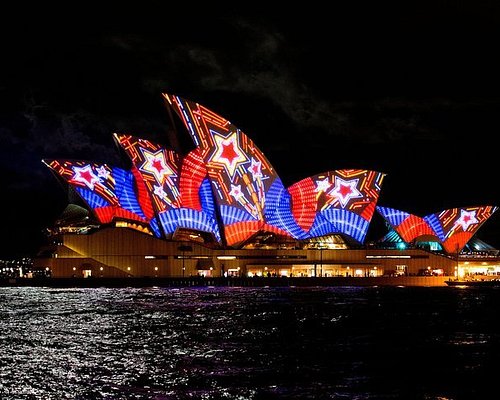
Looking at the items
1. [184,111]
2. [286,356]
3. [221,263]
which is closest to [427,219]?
[221,263]

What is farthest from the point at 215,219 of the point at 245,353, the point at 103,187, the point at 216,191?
the point at 245,353

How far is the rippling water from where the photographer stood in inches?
771

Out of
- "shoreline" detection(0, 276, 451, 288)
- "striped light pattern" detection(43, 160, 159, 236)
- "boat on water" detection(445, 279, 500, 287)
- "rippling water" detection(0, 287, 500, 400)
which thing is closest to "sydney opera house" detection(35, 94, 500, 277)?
"striped light pattern" detection(43, 160, 159, 236)

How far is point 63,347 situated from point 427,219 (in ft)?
226

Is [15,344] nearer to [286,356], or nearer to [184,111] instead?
[286,356]

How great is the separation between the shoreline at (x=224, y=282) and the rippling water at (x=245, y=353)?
103ft

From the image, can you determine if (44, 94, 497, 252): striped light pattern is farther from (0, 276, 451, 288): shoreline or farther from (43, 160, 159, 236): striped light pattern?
(0, 276, 451, 288): shoreline

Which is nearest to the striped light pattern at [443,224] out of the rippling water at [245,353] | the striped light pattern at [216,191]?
the striped light pattern at [216,191]

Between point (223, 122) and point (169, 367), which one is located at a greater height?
point (223, 122)

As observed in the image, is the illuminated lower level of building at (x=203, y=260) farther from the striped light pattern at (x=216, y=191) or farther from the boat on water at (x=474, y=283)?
the boat on water at (x=474, y=283)

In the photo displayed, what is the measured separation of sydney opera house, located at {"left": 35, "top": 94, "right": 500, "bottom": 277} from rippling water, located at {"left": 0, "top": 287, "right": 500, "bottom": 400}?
32.4 meters

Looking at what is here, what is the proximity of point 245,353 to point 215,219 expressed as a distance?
5265 cm

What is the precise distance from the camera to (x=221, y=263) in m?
79.6

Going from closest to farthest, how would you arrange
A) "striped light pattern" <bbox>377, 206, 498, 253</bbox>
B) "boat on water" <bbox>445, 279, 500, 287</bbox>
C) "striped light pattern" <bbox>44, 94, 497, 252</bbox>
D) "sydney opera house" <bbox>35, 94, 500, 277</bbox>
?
"striped light pattern" <bbox>44, 94, 497, 252</bbox>
"sydney opera house" <bbox>35, 94, 500, 277</bbox>
"boat on water" <bbox>445, 279, 500, 287</bbox>
"striped light pattern" <bbox>377, 206, 498, 253</bbox>
